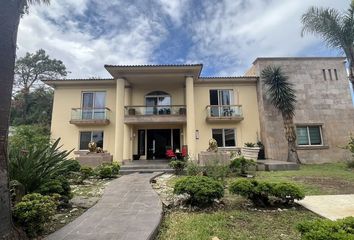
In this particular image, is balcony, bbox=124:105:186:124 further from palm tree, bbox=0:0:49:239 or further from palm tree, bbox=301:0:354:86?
A: palm tree, bbox=0:0:49:239

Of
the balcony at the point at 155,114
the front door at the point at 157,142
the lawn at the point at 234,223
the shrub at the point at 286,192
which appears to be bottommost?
the lawn at the point at 234,223

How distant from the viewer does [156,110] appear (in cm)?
1708

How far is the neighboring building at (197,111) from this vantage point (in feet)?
53.9

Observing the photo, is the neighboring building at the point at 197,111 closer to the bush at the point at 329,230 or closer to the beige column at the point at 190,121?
the beige column at the point at 190,121

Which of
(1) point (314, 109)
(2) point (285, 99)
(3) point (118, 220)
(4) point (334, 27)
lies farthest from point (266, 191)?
(1) point (314, 109)

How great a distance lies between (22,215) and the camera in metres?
3.38

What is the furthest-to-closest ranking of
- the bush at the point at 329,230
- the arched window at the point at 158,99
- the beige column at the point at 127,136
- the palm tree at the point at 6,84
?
the arched window at the point at 158,99 → the beige column at the point at 127,136 → the palm tree at the point at 6,84 → the bush at the point at 329,230

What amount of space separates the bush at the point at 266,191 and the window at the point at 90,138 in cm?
1444

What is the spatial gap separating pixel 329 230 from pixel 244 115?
51.6ft

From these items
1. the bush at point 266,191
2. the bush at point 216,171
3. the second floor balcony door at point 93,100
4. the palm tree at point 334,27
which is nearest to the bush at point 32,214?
the bush at point 266,191

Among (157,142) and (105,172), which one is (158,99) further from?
(105,172)

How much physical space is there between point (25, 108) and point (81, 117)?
15547 millimetres

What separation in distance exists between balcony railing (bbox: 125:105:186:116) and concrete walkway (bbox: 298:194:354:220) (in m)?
11.8

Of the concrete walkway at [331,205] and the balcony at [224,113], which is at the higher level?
the balcony at [224,113]
